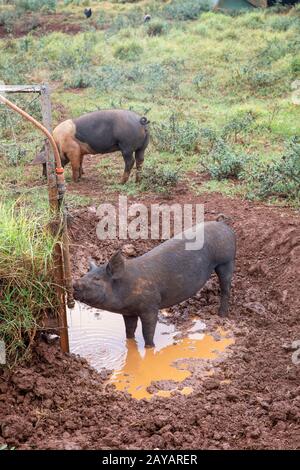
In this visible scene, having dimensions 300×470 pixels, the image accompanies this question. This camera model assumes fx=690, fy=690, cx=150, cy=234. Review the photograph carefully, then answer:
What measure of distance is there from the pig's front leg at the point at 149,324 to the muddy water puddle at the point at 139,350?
0.39ft

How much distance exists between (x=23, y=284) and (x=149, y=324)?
131 centimetres

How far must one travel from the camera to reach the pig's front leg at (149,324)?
5.91 meters

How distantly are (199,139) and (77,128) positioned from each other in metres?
2.36

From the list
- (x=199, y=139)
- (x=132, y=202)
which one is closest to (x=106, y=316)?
(x=132, y=202)

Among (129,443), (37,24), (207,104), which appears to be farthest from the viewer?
(37,24)

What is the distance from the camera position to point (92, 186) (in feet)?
31.2

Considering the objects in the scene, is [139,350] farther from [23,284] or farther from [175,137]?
[175,137]

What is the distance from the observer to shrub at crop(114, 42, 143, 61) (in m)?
17.6

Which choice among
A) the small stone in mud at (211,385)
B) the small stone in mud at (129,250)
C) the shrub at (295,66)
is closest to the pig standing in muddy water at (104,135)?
the small stone in mud at (129,250)

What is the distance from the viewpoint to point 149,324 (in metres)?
5.95

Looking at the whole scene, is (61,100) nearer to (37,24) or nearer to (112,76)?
(112,76)

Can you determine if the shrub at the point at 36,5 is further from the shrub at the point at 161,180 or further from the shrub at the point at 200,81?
the shrub at the point at 161,180

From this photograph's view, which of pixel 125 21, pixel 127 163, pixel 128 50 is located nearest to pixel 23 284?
pixel 127 163

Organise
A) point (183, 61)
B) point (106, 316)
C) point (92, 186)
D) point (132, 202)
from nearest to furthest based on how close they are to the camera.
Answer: point (106, 316) → point (132, 202) → point (92, 186) → point (183, 61)
